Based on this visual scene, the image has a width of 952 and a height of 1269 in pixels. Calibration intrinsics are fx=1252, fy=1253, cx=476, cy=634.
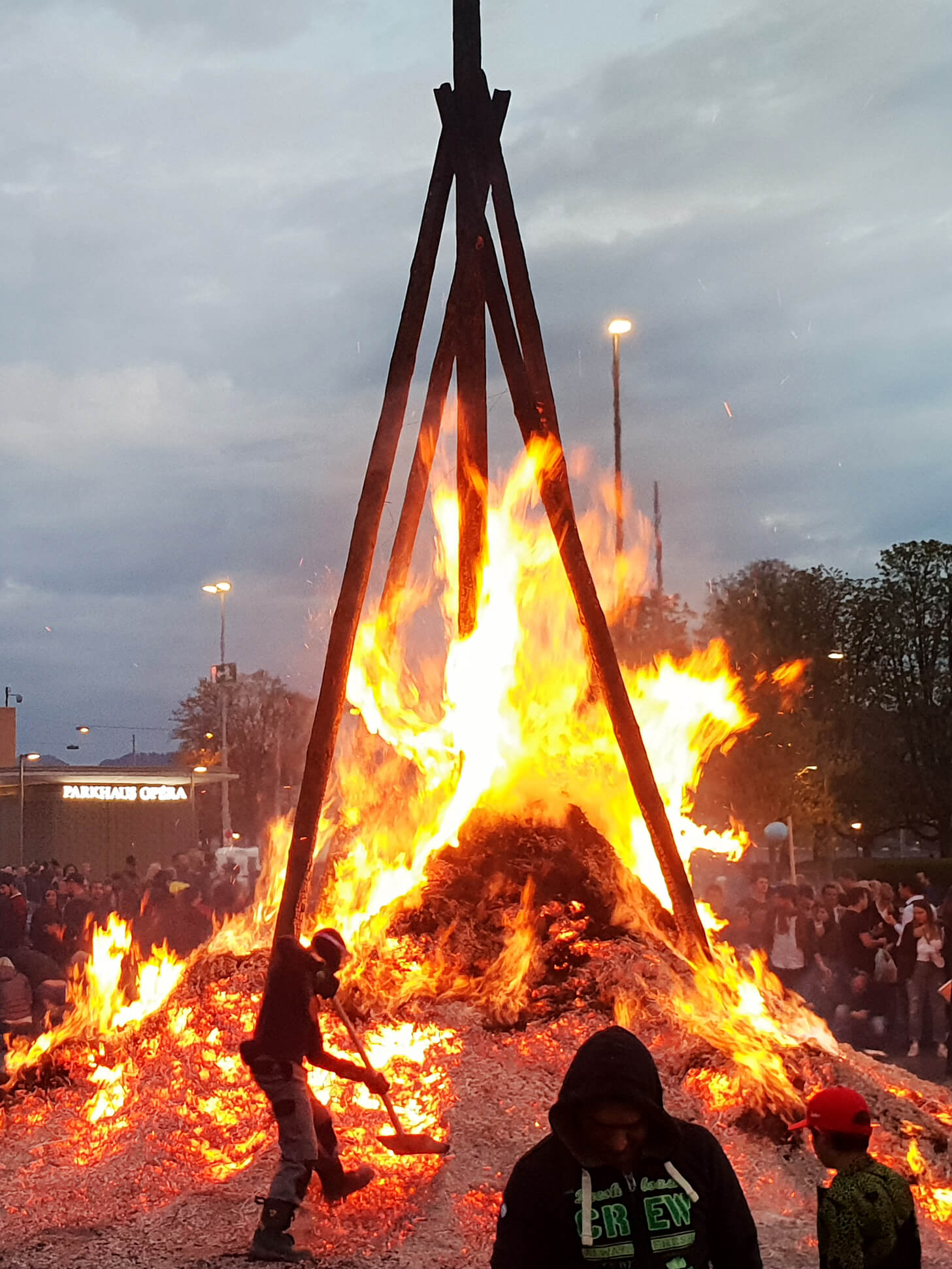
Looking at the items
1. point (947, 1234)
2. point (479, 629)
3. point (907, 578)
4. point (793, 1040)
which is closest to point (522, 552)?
point (479, 629)

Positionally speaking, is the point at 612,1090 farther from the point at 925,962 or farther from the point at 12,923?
the point at 12,923

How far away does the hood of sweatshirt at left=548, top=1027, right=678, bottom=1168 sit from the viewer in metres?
2.79

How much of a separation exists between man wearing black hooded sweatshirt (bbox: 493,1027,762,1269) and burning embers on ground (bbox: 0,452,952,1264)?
3.64 m

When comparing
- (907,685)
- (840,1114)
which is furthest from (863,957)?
(907,685)

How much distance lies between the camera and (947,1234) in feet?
20.7

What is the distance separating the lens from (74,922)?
561 inches

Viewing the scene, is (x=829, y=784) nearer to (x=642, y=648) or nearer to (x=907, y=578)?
(x=907, y=578)

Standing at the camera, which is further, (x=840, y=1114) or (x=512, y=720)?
(x=512, y=720)

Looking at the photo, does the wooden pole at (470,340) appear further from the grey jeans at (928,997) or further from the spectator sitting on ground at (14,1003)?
the grey jeans at (928,997)

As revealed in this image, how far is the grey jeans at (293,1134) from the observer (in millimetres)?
6238

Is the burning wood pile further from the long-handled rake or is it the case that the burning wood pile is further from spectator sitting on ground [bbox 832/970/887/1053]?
spectator sitting on ground [bbox 832/970/887/1053]

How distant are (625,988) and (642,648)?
17047mm

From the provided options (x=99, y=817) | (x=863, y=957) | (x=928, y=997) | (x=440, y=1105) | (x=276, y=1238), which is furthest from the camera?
(x=99, y=817)

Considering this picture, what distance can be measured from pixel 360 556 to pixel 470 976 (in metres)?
2.74
